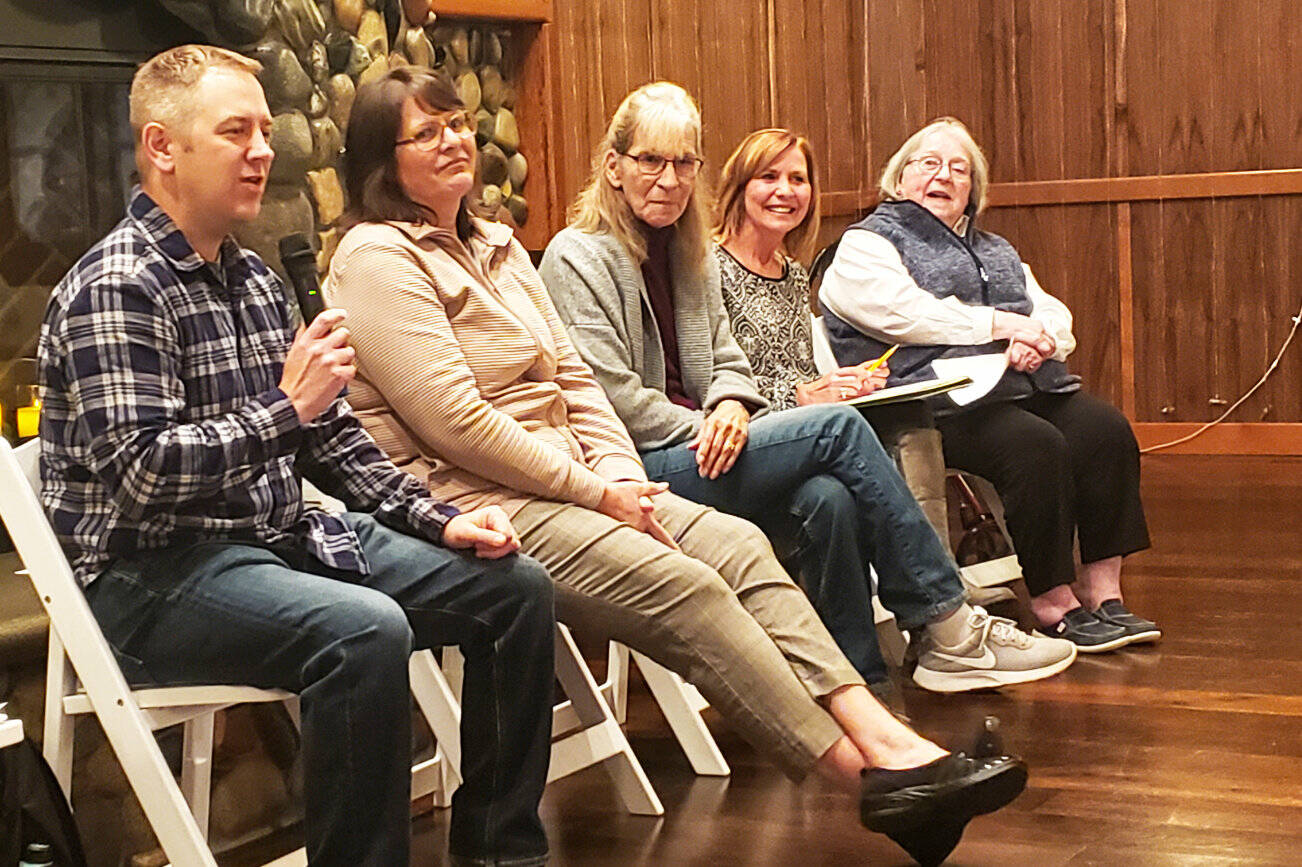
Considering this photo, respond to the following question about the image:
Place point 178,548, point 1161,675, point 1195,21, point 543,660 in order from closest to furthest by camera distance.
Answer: point 178,548 → point 543,660 → point 1161,675 → point 1195,21

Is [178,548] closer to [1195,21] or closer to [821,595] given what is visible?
[821,595]

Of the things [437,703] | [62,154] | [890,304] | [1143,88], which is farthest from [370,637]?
[1143,88]

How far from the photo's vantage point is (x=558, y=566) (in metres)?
2.34

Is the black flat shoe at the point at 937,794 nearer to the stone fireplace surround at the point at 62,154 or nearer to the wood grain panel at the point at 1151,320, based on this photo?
the stone fireplace surround at the point at 62,154

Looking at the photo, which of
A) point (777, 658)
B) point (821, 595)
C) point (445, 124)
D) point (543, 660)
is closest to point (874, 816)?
point (777, 658)

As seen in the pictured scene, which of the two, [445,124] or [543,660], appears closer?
[543,660]

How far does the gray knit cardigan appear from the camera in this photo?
2838mm

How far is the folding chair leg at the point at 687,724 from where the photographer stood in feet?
9.10

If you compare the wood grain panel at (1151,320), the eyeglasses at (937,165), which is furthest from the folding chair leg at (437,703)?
the wood grain panel at (1151,320)

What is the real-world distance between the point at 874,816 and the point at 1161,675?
48.9 inches

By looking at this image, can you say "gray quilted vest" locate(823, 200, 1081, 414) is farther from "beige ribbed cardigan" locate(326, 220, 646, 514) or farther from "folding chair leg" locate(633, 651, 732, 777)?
"beige ribbed cardigan" locate(326, 220, 646, 514)

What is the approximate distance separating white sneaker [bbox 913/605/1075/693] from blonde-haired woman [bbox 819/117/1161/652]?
0.24m

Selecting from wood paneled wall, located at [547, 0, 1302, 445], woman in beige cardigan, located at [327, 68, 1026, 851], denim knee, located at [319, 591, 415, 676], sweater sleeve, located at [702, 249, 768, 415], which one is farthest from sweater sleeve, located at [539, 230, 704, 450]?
wood paneled wall, located at [547, 0, 1302, 445]

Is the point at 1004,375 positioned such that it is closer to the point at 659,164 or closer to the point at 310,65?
the point at 659,164
